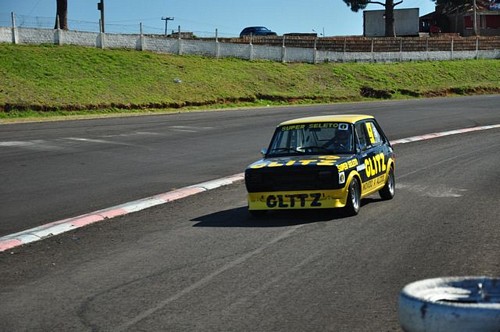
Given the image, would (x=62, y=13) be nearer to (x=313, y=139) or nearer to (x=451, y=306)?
(x=313, y=139)

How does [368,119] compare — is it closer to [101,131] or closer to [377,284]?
[377,284]

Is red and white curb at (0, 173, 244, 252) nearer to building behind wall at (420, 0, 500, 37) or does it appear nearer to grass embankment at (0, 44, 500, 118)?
grass embankment at (0, 44, 500, 118)

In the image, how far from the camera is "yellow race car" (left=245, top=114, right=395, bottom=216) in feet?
39.8

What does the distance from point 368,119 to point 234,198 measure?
2460 mm

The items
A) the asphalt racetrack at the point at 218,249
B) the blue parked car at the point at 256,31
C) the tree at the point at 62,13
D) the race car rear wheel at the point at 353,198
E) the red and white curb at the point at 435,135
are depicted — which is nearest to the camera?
the asphalt racetrack at the point at 218,249

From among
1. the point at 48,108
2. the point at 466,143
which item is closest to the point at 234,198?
the point at 466,143

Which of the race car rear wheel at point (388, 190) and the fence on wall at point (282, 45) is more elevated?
the fence on wall at point (282, 45)

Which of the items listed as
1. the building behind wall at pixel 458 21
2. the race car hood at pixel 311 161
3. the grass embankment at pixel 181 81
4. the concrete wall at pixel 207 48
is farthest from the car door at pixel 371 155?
the building behind wall at pixel 458 21

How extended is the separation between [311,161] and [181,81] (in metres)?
30.1

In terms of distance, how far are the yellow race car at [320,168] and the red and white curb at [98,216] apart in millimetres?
2044

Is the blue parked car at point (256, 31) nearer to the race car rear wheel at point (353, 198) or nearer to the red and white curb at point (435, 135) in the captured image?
the red and white curb at point (435, 135)

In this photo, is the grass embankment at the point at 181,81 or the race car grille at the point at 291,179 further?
the grass embankment at the point at 181,81

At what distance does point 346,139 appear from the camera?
522 inches

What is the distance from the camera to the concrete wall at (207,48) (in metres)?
42.8
